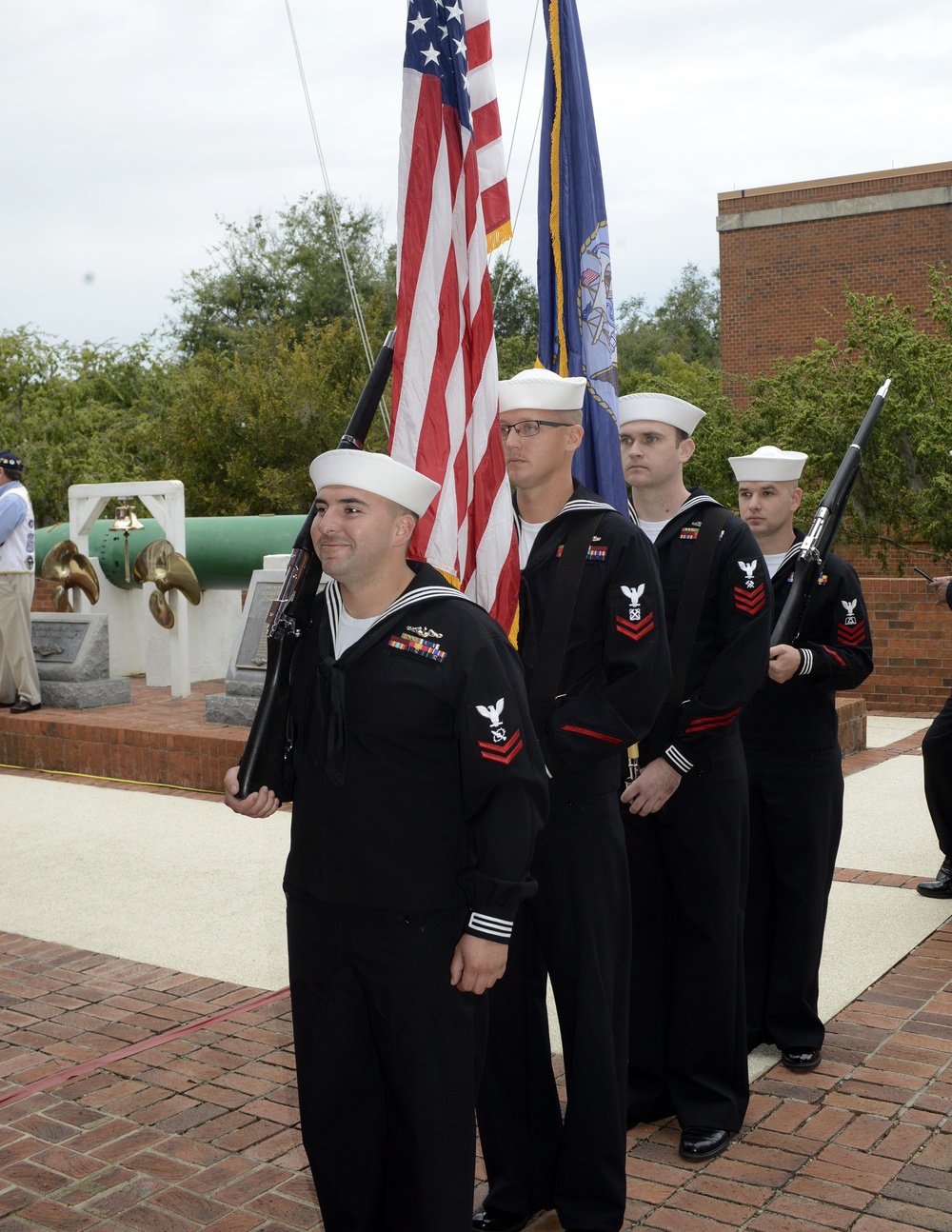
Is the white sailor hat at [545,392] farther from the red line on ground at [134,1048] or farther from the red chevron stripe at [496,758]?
the red line on ground at [134,1048]

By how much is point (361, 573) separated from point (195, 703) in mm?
8386

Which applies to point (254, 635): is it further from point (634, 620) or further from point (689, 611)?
point (634, 620)

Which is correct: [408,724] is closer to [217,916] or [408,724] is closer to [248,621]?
[217,916]

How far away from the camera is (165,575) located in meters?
11.1

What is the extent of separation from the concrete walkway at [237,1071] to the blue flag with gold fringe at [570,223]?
8.19 ft

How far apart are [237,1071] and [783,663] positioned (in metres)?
2.27

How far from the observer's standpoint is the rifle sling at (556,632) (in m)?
3.43

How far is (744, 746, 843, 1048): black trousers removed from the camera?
4484mm

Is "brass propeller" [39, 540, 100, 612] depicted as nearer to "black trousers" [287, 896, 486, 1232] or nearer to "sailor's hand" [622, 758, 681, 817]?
"sailor's hand" [622, 758, 681, 817]

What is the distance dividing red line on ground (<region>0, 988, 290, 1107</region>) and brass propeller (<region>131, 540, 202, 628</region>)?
6248 mm

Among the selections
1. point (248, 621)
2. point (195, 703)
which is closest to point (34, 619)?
point (195, 703)

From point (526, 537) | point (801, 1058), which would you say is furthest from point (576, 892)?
point (801, 1058)

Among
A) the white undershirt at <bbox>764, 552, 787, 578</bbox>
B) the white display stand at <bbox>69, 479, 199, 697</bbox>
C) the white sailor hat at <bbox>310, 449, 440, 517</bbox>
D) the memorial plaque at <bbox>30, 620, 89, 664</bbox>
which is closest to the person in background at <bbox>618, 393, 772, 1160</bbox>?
the white undershirt at <bbox>764, 552, 787, 578</bbox>

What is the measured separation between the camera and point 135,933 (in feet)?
20.0
